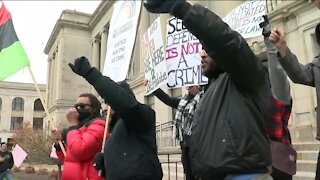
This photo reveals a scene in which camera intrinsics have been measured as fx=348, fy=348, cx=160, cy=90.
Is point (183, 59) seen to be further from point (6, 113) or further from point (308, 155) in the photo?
point (6, 113)

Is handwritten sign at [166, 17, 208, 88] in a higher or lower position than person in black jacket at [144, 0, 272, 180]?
higher

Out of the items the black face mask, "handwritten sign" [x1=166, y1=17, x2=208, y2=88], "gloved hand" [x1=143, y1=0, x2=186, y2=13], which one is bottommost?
the black face mask

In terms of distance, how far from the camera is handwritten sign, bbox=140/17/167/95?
18.4 feet

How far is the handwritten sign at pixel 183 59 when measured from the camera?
Result: 5328 millimetres

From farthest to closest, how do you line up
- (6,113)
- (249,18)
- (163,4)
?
1. (6,113)
2. (249,18)
3. (163,4)

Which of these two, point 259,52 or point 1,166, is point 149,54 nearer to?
point 259,52

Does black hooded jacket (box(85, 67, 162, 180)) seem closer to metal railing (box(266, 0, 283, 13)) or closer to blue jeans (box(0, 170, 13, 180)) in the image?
metal railing (box(266, 0, 283, 13))

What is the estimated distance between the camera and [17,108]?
2778 inches

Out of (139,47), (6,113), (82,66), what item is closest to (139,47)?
(139,47)

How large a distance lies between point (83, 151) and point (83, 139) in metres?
0.12

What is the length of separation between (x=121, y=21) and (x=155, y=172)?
8.62 ft

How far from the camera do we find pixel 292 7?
11.6 metres

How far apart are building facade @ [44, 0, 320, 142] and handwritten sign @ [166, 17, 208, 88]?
0.67 meters

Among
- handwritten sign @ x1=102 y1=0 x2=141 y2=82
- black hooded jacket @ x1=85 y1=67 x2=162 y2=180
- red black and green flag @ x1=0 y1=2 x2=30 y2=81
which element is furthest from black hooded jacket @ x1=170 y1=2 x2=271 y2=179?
red black and green flag @ x1=0 y1=2 x2=30 y2=81
